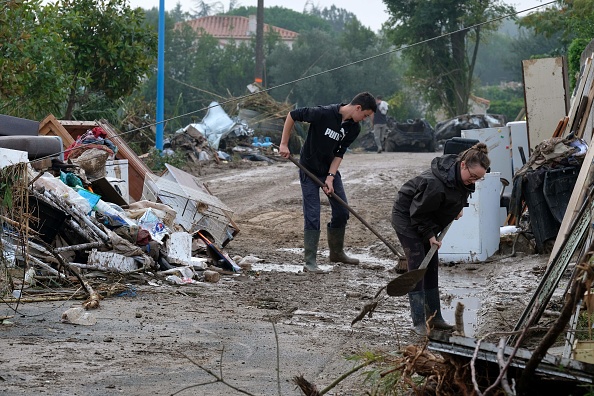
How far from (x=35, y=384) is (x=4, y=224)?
8.31 ft

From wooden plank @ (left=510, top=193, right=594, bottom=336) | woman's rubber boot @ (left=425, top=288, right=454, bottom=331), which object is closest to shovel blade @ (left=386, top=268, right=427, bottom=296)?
woman's rubber boot @ (left=425, top=288, right=454, bottom=331)

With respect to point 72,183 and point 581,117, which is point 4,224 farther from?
point 581,117

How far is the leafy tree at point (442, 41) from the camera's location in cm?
4019

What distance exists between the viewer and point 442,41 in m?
40.3

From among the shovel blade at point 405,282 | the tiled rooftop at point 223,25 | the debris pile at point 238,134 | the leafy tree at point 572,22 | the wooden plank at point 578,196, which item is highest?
the tiled rooftop at point 223,25

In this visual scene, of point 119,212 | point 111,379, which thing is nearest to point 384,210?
point 119,212

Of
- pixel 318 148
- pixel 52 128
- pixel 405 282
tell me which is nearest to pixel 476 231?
pixel 318 148

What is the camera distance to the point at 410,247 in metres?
6.62

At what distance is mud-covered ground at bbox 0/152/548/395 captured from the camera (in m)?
4.84

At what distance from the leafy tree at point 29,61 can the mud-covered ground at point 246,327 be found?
386cm

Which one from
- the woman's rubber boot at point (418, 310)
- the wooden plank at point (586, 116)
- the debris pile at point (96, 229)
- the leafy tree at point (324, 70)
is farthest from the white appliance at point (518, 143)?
the leafy tree at point (324, 70)

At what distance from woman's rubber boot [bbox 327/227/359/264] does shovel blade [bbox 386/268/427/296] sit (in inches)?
153

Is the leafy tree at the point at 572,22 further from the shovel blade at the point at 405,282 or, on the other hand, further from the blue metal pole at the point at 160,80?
the blue metal pole at the point at 160,80

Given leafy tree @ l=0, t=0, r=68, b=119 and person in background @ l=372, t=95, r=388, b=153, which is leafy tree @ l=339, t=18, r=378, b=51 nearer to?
person in background @ l=372, t=95, r=388, b=153
